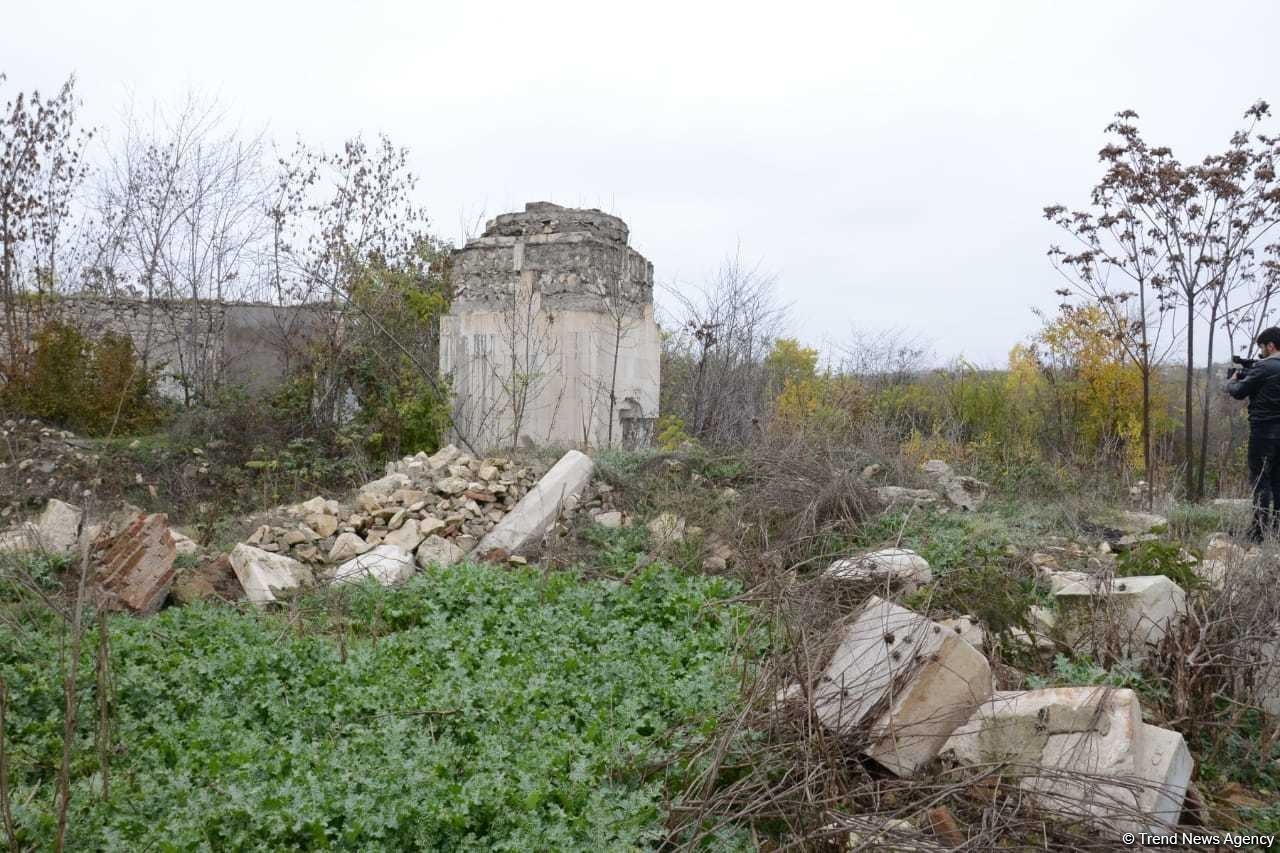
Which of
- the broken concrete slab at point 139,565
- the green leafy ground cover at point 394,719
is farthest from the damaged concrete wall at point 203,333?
the green leafy ground cover at point 394,719

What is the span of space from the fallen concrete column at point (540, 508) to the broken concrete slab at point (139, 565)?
6.92 ft

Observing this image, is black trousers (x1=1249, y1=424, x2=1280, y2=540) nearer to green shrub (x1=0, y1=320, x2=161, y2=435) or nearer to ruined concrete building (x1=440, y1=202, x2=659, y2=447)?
ruined concrete building (x1=440, y1=202, x2=659, y2=447)

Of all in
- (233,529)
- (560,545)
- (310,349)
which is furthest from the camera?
(310,349)

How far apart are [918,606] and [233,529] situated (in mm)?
5513

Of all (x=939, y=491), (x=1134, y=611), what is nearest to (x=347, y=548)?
(x=939, y=491)

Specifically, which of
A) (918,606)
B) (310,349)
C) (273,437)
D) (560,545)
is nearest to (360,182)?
(310,349)

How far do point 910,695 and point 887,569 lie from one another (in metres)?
1.34

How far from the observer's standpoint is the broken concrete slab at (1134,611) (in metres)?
4.31

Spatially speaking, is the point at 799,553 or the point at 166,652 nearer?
the point at 166,652

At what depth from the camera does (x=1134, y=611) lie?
4.38m

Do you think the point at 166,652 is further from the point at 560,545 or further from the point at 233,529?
the point at 233,529

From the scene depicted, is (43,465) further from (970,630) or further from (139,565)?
(970,630)

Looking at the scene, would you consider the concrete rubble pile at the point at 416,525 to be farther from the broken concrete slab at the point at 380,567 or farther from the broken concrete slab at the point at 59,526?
the broken concrete slab at the point at 59,526

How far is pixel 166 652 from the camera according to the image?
441 centimetres
